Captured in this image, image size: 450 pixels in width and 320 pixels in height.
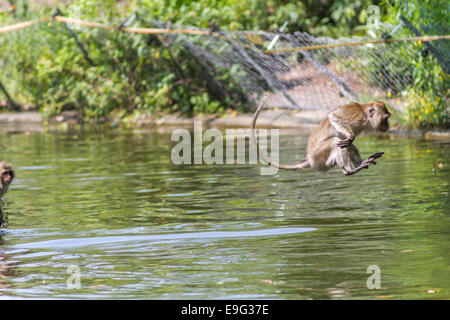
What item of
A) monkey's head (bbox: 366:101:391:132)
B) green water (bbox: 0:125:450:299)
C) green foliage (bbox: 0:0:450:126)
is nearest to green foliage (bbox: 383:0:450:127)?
green water (bbox: 0:125:450:299)

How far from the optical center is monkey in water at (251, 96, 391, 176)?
8.74 meters

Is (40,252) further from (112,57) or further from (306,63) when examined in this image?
(112,57)

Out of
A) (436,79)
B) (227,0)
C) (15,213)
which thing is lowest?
→ (15,213)

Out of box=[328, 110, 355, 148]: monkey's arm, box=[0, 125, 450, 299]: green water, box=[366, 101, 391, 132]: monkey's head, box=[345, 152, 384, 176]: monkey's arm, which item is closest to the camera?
box=[0, 125, 450, 299]: green water

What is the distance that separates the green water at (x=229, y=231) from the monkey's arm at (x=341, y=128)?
832 millimetres

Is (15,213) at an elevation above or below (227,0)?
below

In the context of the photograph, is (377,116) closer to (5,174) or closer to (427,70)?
(5,174)

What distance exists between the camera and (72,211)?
33.7 feet

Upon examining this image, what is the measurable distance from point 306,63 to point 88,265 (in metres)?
10.3

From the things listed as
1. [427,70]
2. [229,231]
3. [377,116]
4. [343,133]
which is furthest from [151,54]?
[229,231]

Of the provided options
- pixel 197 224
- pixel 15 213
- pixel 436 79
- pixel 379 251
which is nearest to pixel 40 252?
pixel 197 224

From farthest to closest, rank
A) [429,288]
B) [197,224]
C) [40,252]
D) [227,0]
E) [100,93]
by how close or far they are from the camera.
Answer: [100,93] < [227,0] < [197,224] < [40,252] < [429,288]

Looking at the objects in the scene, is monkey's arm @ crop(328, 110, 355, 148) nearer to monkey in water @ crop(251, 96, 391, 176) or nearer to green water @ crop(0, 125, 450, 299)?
monkey in water @ crop(251, 96, 391, 176)

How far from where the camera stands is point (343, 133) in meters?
8.72
